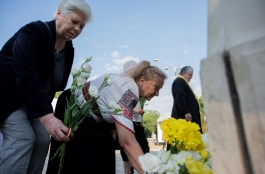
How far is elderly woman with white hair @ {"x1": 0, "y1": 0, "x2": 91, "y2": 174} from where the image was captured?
5.62ft

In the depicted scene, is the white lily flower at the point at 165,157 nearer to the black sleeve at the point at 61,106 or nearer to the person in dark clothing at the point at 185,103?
the black sleeve at the point at 61,106

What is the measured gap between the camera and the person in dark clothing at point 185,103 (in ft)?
14.7

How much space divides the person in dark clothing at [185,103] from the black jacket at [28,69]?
287 centimetres

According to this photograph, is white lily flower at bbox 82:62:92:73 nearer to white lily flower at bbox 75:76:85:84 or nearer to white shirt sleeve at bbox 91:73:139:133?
white lily flower at bbox 75:76:85:84

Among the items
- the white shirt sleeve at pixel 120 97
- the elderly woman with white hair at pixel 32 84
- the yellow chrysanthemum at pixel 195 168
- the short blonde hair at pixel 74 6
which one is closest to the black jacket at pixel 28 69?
the elderly woman with white hair at pixel 32 84


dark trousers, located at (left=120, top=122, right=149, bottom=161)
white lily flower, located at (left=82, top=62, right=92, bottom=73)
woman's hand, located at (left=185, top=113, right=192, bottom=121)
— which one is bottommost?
dark trousers, located at (left=120, top=122, right=149, bottom=161)

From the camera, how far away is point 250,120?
491mm

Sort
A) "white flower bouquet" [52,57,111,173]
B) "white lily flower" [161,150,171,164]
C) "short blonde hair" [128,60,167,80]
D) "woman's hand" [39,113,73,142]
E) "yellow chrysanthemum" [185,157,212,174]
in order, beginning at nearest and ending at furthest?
1. "yellow chrysanthemum" [185,157,212,174]
2. "white lily flower" [161,150,171,164]
3. "woman's hand" [39,113,73,142]
4. "white flower bouquet" [52,57,111,173]
5. "short blonde hair" [128,60,167,80]

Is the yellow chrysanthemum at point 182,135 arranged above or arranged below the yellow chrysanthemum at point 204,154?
above

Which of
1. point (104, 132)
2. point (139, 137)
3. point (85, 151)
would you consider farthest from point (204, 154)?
point (139, 137)

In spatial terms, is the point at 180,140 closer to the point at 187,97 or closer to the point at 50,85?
the point at 50,85

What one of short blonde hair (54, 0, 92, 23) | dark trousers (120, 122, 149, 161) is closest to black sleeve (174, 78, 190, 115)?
dark trousers (120, 122, 149, 161)

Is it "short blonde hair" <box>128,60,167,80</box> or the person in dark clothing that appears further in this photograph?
the person in dark clothing

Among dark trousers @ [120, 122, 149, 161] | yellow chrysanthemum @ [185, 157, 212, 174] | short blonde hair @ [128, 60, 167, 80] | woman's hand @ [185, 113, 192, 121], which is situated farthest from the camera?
woman's hand @ [185, 113, 192, 121]
